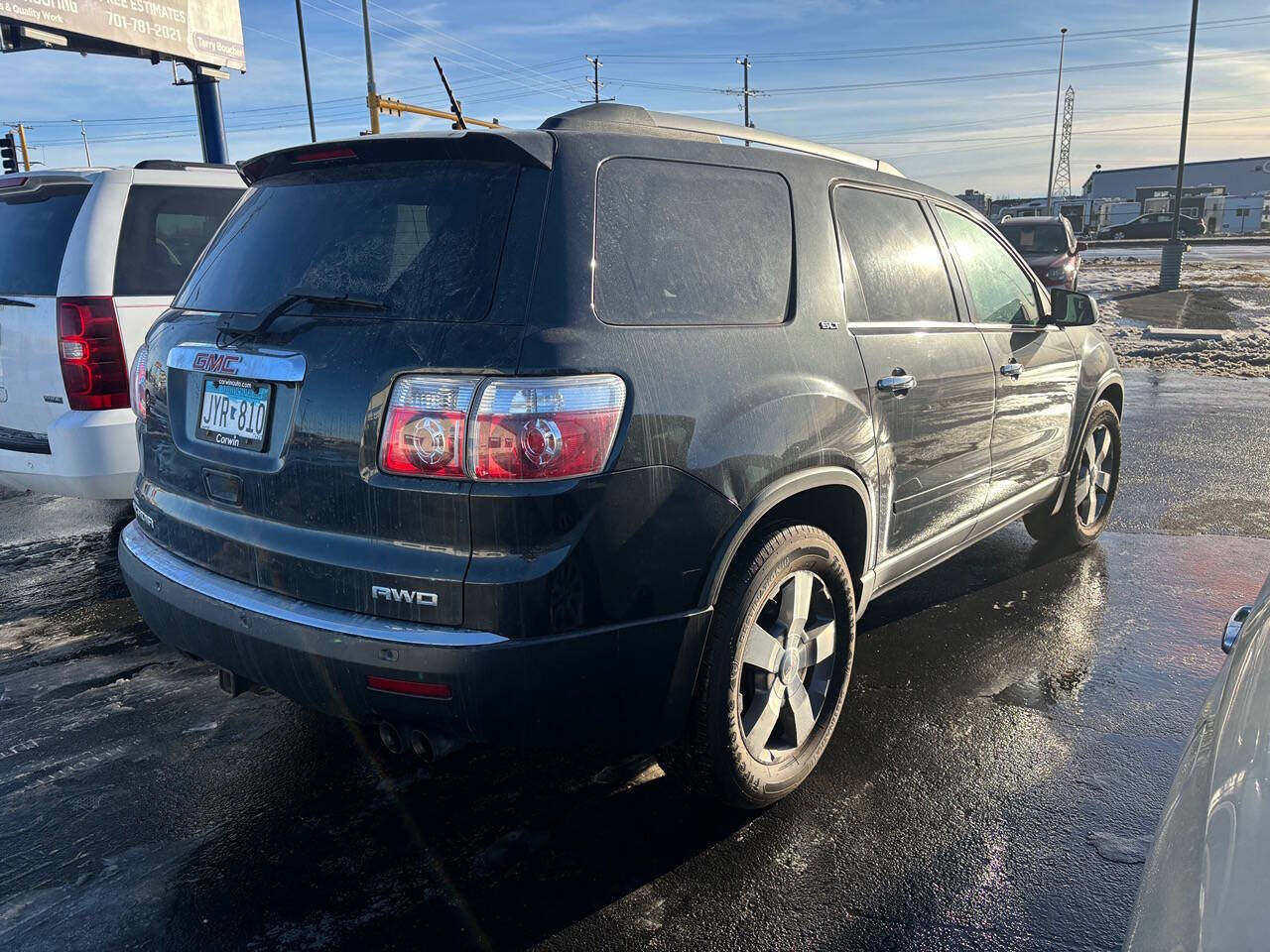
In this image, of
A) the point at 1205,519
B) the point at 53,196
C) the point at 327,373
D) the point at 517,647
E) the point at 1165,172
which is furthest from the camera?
the point at 1165,172

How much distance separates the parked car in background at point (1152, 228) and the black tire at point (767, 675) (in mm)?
59026

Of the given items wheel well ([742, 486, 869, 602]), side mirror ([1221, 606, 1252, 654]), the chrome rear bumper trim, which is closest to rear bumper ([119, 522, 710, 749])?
the chrome rear bumper trim

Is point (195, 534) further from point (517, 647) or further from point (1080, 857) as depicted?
point (1080, 857)

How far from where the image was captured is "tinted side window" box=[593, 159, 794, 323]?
8.09 feet

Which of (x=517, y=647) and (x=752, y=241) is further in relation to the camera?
(x=752, y=241)

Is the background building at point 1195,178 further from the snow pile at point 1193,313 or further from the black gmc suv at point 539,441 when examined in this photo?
the black gmc suv at point 539,441

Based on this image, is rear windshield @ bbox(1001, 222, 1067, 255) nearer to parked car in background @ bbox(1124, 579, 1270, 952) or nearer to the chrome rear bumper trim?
the chrome rear bumper trim

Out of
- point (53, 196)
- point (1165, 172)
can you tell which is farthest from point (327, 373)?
point (1165, 172)

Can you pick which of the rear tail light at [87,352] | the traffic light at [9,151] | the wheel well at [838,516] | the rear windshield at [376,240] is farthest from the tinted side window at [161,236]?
the traffic light at [9,151]

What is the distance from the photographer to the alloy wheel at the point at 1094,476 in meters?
5.15

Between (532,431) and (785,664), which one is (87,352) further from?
(785,664)

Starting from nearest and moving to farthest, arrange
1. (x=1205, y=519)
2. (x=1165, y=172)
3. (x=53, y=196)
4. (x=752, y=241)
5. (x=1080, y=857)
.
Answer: (x=1080, y=857) → (x=752, y=241) → (x=53, y=196) → (x=1205, y=519) → (x=1165, y=172)

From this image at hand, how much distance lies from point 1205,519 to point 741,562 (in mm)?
4440

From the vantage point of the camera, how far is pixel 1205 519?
5762 millimetres
